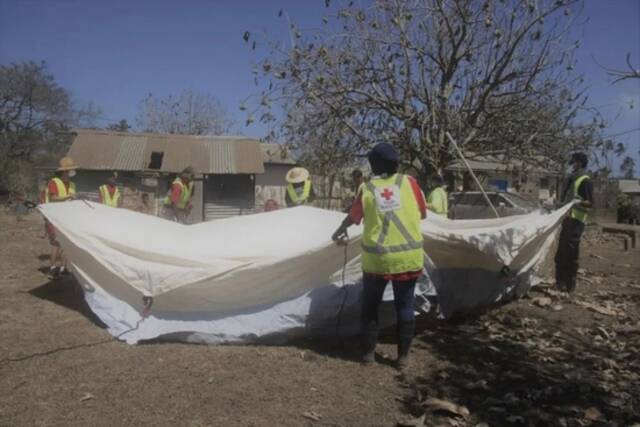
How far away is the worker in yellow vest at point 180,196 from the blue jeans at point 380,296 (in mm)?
5105

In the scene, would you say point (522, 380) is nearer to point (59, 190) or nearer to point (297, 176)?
point (297, 176)

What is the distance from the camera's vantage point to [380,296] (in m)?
3.85

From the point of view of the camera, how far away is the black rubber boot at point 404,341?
12.4 ft

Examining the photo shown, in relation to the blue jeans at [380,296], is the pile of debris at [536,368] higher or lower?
lower

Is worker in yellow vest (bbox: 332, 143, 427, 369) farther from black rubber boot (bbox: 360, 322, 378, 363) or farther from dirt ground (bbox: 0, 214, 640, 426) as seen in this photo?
dirt ground (bbox: 0, 214, 640, 426)

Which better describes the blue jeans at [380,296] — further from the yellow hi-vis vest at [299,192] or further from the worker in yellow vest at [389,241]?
the yellow hi-vis vest at [299,192]

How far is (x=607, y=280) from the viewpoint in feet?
24.3

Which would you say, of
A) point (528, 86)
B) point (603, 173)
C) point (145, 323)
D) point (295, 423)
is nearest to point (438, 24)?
point (528, 86)

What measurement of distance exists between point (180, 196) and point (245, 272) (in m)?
4.55

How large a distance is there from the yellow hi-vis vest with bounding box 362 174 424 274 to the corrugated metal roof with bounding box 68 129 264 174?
1640 centimetres

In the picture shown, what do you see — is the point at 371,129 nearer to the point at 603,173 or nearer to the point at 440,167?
the point at 440,167

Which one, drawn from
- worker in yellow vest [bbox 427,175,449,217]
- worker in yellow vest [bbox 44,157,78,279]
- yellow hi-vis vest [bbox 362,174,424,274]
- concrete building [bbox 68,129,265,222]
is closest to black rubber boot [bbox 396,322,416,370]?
yellow hi-vis vest [bbox 362,174,424,274]

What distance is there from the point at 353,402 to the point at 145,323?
2008 mm

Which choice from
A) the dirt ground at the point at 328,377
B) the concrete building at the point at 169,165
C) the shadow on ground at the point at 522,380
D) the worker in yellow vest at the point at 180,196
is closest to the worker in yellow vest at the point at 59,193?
the dirt ground at the point at 328,377
